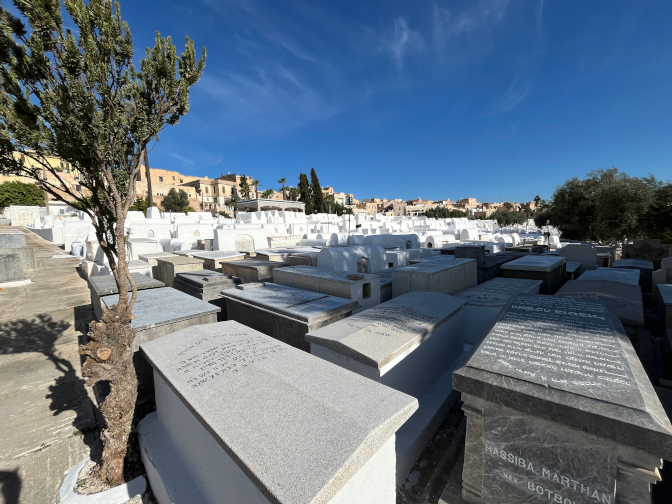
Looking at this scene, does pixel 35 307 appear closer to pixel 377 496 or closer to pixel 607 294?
pixel 377 496

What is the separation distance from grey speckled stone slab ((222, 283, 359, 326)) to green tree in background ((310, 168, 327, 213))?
193 feet

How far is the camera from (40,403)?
12.3ft

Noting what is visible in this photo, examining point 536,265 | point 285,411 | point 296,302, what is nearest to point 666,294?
point 536,265

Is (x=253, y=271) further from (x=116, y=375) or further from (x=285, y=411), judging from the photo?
(x=285, y=411)

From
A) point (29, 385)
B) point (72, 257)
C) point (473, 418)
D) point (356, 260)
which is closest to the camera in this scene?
point (473, 418)

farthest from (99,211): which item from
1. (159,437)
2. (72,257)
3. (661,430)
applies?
(72,257)

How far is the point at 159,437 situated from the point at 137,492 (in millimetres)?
434

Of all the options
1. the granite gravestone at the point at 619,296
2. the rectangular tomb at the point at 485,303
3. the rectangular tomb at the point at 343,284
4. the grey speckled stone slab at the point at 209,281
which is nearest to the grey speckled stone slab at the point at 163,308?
the grey speckled stone slab at the point at 209,281

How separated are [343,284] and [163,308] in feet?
9.46

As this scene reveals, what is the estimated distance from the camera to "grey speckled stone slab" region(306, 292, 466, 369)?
2.98m

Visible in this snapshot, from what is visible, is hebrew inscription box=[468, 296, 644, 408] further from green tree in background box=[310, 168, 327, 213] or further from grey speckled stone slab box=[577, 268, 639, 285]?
green tree in background box=[310, 168, 327, 213]

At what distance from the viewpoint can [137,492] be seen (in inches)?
103

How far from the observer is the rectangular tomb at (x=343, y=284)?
5465mm

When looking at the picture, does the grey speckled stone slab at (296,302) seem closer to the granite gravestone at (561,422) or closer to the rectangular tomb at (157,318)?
the rectangular tomb at (157,318)
